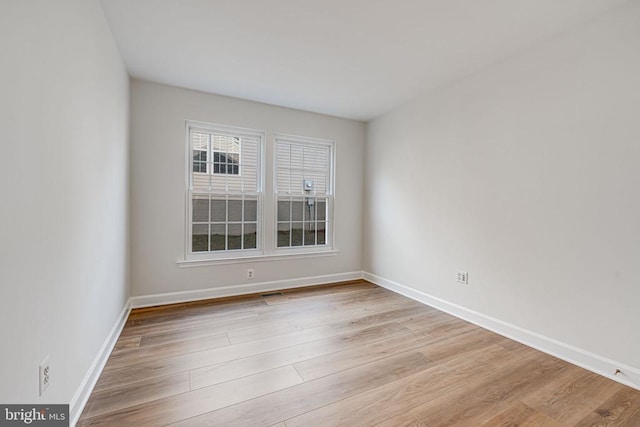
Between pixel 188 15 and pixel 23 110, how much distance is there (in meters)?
1.53

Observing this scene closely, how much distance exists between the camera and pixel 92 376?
1.80 metres

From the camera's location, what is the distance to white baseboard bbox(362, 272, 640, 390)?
6.32ft

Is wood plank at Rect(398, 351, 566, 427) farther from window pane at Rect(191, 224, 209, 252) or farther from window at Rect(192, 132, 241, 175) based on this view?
window at Rect(192, 132, 241, 175)

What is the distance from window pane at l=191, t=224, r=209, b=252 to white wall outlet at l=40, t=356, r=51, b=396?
229 centimetres

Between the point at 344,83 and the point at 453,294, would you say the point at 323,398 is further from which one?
the point at 344,83

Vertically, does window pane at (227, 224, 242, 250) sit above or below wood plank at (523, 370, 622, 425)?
above

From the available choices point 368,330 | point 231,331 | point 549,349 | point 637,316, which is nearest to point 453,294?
point 549,349

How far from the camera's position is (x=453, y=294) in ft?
10.3

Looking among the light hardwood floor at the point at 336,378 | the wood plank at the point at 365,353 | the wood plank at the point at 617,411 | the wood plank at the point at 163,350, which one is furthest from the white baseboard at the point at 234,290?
the wood plank at the point at 617,411

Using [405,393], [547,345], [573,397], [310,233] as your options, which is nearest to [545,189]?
[547,345]

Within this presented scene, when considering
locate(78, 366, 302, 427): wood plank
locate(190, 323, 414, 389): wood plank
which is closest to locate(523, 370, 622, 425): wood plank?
locate(190, 323, 414, 389): wood plank

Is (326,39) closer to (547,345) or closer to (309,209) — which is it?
(309,209)

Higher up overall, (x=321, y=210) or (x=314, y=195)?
(x=314, y=195)

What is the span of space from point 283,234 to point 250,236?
1.60 feet
